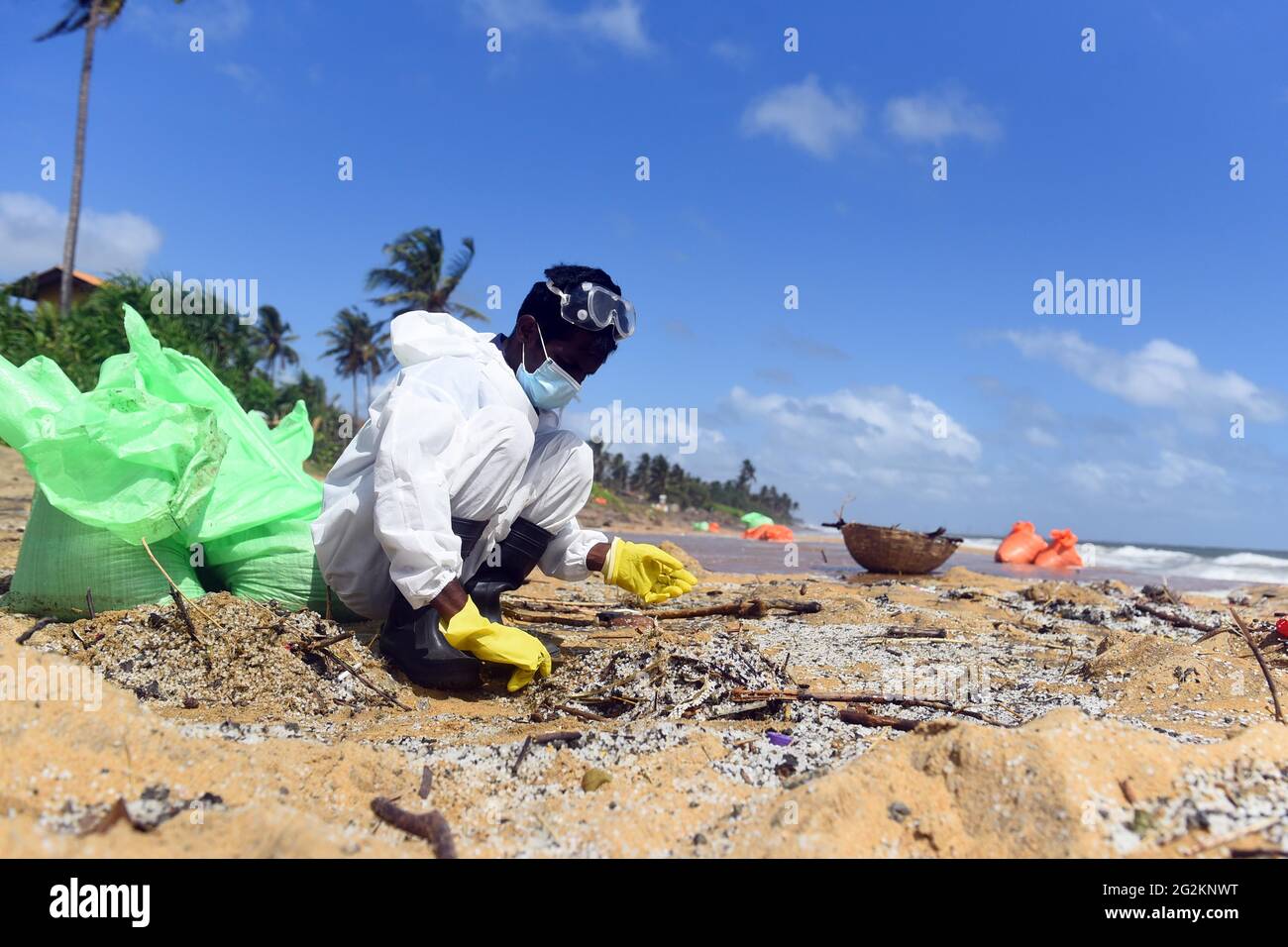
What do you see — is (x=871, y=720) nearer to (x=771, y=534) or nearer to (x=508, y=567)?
(x=508, y=567)

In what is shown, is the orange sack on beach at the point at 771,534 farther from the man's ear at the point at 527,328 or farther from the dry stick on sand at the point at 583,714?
the dry stick on sand at the point at 583,714

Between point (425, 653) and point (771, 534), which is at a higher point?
point (425, 653)

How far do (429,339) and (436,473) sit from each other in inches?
25.1

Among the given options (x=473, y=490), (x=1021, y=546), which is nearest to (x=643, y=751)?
(x=473, y=490)

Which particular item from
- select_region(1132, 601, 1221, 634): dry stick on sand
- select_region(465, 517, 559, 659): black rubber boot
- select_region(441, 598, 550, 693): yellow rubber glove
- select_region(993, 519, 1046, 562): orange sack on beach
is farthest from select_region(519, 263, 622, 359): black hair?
select_region(993, 519, 1046, 562): orange sack on beach

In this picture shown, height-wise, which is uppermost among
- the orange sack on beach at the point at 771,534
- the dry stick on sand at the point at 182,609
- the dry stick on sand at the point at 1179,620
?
the dry stick on sand at the point at 182,609

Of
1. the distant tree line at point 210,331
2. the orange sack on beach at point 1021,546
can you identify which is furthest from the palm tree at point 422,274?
the orange sack on beach at point 1021,546

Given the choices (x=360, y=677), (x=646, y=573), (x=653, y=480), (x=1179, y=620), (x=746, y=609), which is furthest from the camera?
(x=653, y=480)

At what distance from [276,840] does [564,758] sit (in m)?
0.62

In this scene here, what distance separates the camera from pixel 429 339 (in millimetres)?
2664

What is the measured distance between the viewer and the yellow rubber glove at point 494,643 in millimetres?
2248

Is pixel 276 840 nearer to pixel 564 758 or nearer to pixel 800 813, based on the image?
pixel 564 758

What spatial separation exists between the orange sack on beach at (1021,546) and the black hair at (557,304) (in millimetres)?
12846
